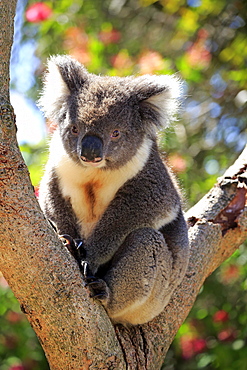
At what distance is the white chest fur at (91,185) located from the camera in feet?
11.3

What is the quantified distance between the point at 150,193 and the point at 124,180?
19cm

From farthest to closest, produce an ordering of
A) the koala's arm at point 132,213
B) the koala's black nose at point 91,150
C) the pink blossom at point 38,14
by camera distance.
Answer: the pink blossom at point 38,14 < the koala's arm at point 132,213 < the koala's black nose at point 91,150

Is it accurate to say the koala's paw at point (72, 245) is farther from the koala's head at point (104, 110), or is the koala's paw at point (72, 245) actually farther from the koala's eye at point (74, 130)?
the koala's eye at point (74, 130)

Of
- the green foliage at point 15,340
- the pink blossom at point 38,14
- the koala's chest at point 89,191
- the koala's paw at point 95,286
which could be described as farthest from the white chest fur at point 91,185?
the pink blossom at point 38,14

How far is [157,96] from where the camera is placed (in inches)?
142

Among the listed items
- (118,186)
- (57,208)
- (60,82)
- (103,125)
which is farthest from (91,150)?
(60,82)

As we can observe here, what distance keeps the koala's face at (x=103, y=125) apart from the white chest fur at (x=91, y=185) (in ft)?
0.20

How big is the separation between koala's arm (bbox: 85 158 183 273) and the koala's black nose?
367 millimetres

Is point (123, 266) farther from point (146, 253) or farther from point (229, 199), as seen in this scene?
point (229, 199)

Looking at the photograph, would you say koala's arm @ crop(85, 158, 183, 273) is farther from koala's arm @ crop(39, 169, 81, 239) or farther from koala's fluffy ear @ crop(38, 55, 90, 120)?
koala's fluffy ear @ crop(38, 55, 90, 120)

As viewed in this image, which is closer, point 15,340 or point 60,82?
A: point 60,82

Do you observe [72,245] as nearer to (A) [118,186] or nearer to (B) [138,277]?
(B) [138,277]

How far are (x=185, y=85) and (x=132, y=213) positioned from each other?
8.74 feet

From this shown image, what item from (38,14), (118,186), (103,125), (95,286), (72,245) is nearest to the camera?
(95,286)
